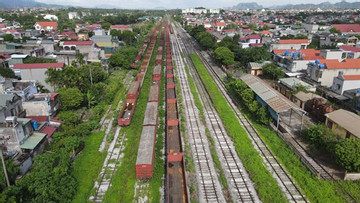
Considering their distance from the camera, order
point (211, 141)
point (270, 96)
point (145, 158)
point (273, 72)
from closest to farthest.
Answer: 1. point (145, 158)
2. point (211, 141)
3. point (270, 96)
4. point (273, 72)

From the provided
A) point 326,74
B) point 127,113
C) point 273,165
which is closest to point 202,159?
point 273,165

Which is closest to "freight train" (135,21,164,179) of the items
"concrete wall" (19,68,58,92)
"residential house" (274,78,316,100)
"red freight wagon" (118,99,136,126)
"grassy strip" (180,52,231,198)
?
"red freight wagon" (118,99,136,126)

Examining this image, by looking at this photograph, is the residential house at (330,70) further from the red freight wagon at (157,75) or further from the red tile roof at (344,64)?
the red freight wagon at (157,75)

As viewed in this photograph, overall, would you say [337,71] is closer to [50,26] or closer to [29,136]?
[29,136]

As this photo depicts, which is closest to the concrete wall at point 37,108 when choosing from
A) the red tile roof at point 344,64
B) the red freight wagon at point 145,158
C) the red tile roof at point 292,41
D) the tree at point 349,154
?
the red freight wagon at point 145,158

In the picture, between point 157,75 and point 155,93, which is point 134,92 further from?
point 157,75

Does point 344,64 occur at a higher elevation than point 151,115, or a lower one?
higher

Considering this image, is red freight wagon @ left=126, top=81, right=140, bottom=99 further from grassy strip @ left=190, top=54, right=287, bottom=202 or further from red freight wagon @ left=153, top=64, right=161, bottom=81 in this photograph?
grassy strip @ left=190, top=54, right=287, bottom=202
